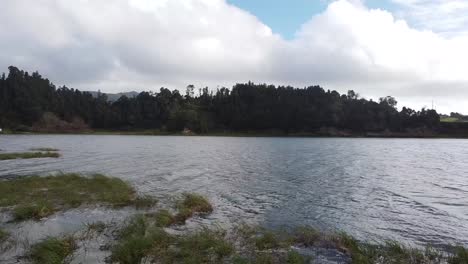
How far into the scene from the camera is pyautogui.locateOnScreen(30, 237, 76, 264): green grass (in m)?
14.9

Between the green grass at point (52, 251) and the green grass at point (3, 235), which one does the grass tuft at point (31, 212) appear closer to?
the green grass at point (3, 235)

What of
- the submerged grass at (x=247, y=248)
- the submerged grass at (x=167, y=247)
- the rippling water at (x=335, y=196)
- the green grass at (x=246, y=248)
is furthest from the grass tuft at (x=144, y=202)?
the submerged grass at (x=167, y=247)

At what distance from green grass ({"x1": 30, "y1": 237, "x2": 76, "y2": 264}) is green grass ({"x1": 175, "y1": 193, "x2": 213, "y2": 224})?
24.7 ft

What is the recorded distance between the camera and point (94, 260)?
15.5m

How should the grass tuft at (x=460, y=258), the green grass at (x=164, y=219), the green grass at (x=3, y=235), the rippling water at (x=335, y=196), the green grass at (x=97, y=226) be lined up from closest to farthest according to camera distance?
the grass tuft at (x=460, y=258) → the green grass at (x=3, y=235) → the green grass at (x=97, y=226) → the green grass at (x=164, y=219) → the rippling water at (x=335, y=196)

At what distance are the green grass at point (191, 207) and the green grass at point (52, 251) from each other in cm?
753

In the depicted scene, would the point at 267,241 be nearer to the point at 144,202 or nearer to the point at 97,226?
the point at 97,226

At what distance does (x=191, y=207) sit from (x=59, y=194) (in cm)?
1117

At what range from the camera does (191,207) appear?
2619 centimetres

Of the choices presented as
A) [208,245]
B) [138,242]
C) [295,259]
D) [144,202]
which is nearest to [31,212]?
[144,202]

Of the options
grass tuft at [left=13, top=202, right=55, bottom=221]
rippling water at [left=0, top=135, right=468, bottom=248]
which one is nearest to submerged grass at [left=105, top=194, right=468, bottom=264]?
rippling water at [left=0, top=135, right=468, bottom=248]

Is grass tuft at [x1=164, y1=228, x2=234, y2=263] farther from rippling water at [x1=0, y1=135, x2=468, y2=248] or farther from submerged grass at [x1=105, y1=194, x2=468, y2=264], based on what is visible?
rippling water at [x1=0, y1=135, x2=468, y2=248]

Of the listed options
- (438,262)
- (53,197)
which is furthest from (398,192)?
(53,197)

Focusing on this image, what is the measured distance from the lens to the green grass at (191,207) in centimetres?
2397
